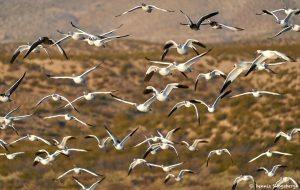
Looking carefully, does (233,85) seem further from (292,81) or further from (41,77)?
(41,77)

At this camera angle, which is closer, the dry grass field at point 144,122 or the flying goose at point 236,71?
the flying goose at point 236,71

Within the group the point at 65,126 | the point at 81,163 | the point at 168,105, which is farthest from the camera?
the point at 168,105

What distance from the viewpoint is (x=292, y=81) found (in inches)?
3226

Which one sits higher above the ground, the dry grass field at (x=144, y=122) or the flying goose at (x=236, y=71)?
the flying goose at (x=236, y=71)

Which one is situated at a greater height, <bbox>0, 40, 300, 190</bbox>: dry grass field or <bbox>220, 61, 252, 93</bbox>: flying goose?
<bbox>220, 61, 252, 93</bbox>: flying goose

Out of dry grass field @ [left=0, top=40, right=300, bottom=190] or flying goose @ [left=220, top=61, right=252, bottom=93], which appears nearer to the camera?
flying goose @ [left=220, top=61, right=252, bottom=93]

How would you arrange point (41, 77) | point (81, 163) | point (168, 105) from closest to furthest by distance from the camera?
1. point (81, 163)
2. point (168, 105)
3. point (41, 77)

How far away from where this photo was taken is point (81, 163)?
194ft

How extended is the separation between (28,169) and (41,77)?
35087 mm

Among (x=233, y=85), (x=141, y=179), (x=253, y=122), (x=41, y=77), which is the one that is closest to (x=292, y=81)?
(x=233, y=85)

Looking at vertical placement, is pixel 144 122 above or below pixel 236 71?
below

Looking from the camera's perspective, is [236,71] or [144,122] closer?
[236,71]

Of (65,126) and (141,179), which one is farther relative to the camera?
(65,126)

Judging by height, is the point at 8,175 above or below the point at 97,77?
above
